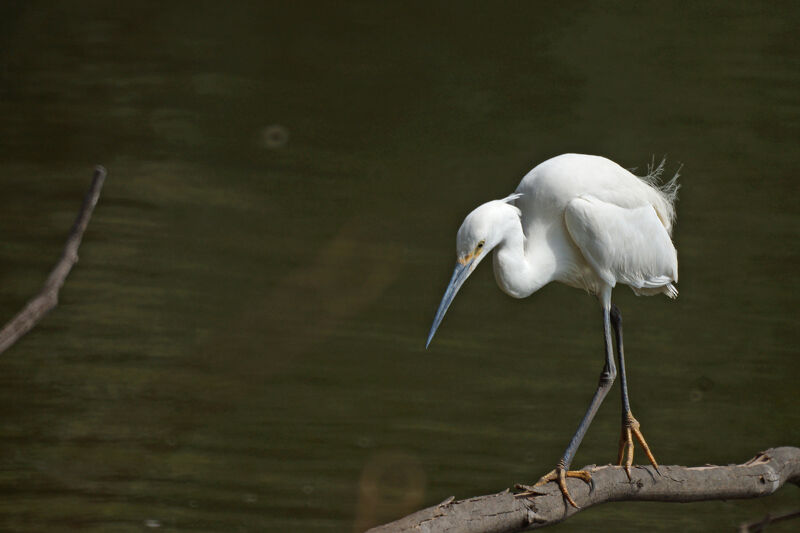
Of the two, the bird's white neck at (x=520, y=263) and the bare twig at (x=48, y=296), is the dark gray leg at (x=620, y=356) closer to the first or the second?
the bird's white neck at (x=520, y=263)

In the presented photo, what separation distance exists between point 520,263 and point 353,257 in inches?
87.6

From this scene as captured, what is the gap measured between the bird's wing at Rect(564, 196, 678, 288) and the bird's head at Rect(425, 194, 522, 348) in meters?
0.20

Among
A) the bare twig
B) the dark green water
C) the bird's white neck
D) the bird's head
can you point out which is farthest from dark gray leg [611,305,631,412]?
the bare twig

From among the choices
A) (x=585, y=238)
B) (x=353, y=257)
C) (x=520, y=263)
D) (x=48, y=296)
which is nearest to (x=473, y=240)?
(x=520, y=263)

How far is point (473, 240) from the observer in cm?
177

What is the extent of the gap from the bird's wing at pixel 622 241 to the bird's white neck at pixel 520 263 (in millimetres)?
66

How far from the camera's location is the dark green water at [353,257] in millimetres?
3311

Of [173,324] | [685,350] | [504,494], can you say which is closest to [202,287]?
[173,324]

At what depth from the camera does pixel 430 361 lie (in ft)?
12.1

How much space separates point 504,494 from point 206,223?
278 centimetres

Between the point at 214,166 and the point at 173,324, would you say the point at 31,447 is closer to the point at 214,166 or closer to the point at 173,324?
the point at 173,324

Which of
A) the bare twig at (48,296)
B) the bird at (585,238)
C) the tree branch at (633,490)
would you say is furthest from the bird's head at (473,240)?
the bare twig at (48,296)

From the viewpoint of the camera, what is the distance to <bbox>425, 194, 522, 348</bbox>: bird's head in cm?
177

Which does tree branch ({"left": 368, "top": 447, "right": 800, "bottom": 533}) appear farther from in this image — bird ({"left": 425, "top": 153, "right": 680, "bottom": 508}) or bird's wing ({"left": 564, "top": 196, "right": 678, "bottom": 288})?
bird's wing ({"left": 564, "top": 196, "right": 678, "bottom": 288})
